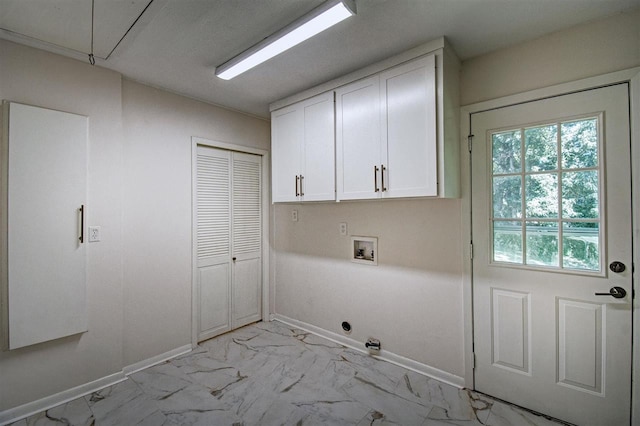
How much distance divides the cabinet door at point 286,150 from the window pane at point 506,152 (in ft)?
5.40

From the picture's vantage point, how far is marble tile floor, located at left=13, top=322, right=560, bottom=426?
6.44ft

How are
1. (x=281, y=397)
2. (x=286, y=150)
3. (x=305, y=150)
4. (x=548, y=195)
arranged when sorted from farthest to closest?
(x=286, y=150), (x=305, y=150), (x=281, y=397), (x=548, y=195)

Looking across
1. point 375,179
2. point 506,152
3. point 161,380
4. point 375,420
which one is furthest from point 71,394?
point 506,152

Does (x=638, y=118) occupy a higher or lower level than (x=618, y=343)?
higher

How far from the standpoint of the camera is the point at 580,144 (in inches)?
73.1

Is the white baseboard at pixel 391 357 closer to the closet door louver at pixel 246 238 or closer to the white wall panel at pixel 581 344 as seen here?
the closet door louver at pixel 246 238

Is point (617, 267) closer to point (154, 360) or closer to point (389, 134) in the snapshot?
point (389, 134)

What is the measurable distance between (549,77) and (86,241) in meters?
3.54

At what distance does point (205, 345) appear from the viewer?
304cm

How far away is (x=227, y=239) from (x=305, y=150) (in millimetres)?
1424

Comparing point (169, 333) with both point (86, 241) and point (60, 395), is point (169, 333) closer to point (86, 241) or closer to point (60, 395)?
point (60, 395)

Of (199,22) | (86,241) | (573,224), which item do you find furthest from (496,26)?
(86,241)

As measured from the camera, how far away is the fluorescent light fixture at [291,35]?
1.58 m

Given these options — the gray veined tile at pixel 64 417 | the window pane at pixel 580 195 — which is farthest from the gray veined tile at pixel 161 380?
the window pane at pixel 580 195
